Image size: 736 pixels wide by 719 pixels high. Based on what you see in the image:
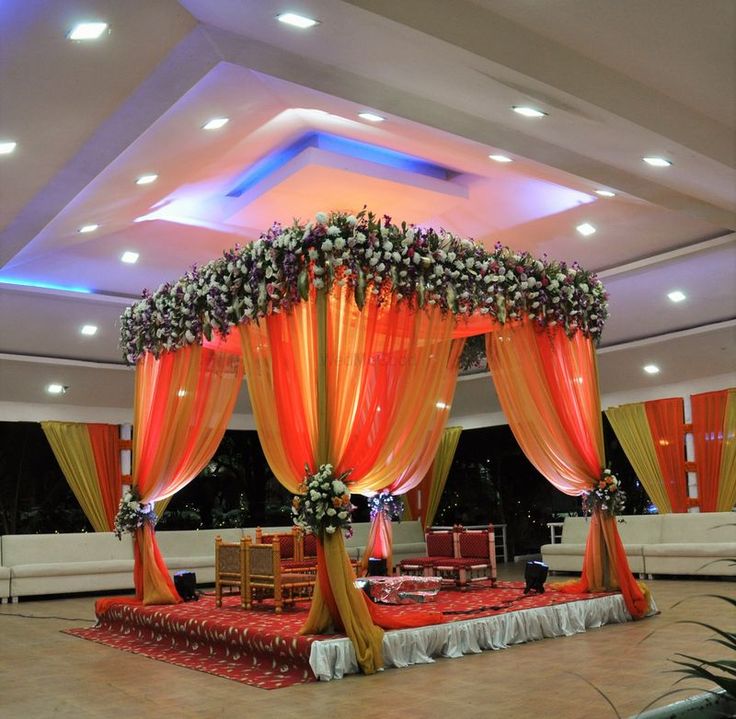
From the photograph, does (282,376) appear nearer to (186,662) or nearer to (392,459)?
(392,459)

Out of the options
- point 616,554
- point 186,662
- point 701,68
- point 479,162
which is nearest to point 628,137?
point 701,68

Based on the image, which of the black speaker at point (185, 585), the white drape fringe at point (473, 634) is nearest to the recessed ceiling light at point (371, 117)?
the white drape fringe at point (473, 634)

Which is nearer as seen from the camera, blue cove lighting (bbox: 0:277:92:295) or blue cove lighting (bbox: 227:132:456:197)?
blue cove lighting (bbox: 227:132:456:197)

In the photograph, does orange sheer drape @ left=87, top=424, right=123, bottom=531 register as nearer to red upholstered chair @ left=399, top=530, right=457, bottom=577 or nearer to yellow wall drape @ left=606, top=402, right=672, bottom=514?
red upholstered chair @ left=399, top=530, right=457, bottom=577

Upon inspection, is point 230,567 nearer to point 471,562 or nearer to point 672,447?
point 471,562

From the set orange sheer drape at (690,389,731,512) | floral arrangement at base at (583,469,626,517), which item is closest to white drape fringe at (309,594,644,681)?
floral arrangement at base at (583,469,626,517)

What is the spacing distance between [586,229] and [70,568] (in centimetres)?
806

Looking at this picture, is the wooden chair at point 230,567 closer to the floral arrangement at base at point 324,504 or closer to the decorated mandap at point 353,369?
the decorated mandap at point 353,369

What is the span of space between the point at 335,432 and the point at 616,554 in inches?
132

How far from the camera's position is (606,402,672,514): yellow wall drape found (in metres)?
13.9

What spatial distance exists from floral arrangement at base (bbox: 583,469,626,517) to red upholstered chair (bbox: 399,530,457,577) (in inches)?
94.5

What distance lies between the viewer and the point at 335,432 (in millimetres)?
6492

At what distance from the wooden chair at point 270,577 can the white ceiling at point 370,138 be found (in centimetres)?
354

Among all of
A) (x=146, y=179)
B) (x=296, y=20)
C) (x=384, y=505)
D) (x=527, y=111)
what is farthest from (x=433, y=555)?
(x=296, y=20)
